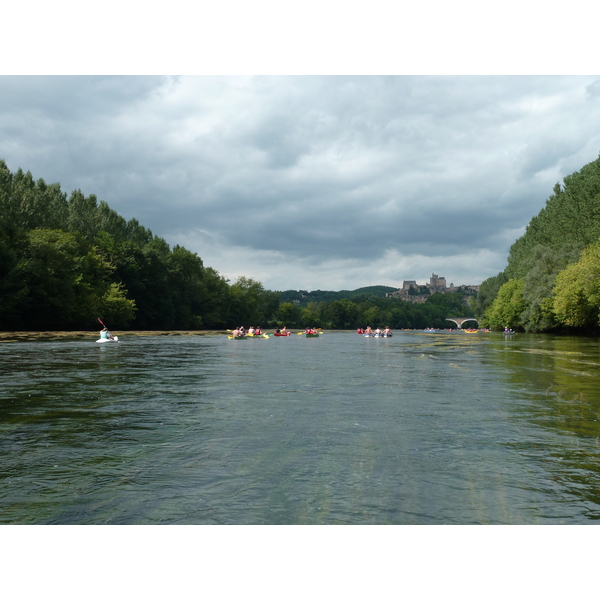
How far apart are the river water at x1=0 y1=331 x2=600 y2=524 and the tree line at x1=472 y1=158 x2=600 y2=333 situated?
4796 cm

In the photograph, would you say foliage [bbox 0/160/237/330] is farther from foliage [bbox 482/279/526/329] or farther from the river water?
foliage [bbox 482/279/526/329]

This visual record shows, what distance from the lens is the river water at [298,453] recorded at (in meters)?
7.14

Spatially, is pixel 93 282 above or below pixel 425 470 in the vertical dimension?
above

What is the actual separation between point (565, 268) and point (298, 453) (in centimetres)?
7913

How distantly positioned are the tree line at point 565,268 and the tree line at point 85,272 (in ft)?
209

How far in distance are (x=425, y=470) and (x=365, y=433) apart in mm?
3128

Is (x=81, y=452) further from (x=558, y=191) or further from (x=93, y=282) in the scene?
(x=558, y=191)

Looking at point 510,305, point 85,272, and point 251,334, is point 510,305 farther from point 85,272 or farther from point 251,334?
point 85,272

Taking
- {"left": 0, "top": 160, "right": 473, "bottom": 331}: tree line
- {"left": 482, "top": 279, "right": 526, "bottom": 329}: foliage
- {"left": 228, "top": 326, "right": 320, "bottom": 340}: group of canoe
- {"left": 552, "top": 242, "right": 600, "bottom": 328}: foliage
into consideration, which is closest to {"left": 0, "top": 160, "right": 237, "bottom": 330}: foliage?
{"left": 0, "top": 160, "right": 473, "bottom": 331}: tree line

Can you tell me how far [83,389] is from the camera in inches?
768

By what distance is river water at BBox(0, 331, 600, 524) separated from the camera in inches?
281

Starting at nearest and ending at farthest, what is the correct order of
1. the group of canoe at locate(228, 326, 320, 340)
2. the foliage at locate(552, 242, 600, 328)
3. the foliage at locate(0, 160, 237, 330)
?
the foliage at locate(552, 242, 600, 328)
the foliage at locate(0, 160, 237, 330)
the group of canoe at locate(228, 326, 320, 340)

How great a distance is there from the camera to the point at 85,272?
281 feet
